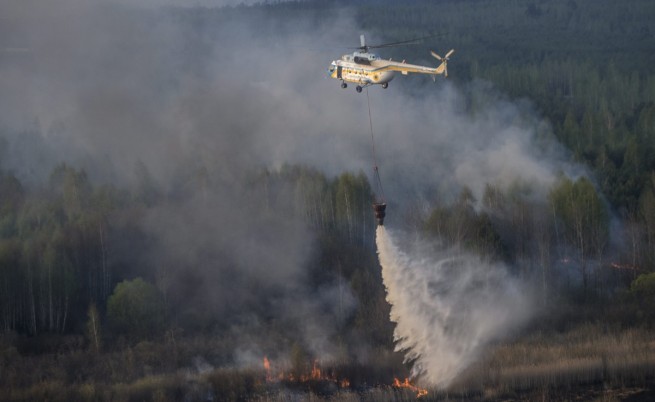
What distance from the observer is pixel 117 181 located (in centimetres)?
8162

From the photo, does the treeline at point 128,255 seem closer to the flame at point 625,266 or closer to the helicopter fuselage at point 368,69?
the helicopter fuselage at point 368,69

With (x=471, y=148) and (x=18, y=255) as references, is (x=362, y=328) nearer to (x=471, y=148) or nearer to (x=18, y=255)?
(x=18, y=255)

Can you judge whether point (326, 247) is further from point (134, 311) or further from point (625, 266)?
point (625, 266)

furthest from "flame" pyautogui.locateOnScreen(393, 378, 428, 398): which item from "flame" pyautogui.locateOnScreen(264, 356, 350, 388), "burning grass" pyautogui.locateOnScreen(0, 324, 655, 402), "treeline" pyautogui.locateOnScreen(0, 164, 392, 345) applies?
"treeline" pyautogui.locateOnScreen(0, 164, 392, 345)

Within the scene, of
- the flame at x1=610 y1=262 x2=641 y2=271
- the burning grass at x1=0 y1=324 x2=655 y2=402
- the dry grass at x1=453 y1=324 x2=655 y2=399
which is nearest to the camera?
the burning grass at x1=0 y1=324 x2=655 y2=402

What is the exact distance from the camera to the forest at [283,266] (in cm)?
5272

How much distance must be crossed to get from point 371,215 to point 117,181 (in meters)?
21.2

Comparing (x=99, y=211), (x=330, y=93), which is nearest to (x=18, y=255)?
(x=99, y=211)

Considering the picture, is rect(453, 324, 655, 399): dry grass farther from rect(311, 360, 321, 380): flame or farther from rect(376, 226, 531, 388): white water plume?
rect(311, 360, 321, 380): flame

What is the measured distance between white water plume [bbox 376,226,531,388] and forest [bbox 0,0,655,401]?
92cm

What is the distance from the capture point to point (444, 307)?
55.9m

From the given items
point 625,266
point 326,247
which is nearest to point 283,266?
point 326,247

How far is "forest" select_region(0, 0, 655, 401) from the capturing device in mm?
52719

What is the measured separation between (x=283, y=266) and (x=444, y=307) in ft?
46.1
